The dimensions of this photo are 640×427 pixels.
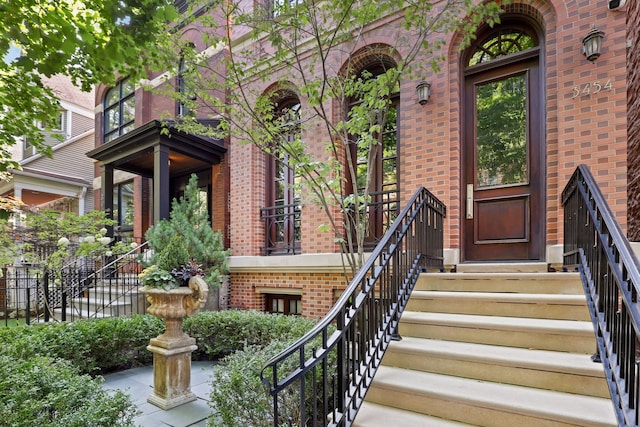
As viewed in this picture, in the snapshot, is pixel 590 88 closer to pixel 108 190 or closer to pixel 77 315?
pixel 77 315

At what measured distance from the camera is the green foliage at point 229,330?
4.73 meters

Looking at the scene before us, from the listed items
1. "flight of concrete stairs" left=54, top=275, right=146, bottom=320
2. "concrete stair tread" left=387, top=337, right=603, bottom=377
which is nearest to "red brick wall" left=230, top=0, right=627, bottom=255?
"concrete stair tread" left=387, top=337, right=603, bottom=377

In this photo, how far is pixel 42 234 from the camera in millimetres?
7082

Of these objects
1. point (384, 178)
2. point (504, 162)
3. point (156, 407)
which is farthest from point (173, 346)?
point (504, 162)

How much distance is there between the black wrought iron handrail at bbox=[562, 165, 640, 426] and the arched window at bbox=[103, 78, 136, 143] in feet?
34.8

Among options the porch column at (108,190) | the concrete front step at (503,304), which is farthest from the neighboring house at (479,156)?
the porch column at (108,190)

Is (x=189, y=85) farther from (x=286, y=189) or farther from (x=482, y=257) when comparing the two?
(x=482, y=257)

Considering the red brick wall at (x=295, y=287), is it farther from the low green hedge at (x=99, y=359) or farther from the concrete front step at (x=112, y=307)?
the concrete front step at (x=112, y=307)

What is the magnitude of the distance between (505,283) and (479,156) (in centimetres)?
195

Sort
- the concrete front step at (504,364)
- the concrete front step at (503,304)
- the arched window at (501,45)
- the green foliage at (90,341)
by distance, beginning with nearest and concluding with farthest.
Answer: the concrete front step at (504,364), the concrete front step at (503,304), the green foliage at (90,341), the arched window at (501,45)

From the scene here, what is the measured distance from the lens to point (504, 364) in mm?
2609

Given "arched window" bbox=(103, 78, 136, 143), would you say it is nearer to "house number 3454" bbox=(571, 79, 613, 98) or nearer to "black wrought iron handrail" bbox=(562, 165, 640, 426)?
"house number 3454" bbox=(571, 79, 613, 98)

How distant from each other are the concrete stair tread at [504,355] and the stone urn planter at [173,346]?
217 centimetres

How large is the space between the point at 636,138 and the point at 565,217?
139 cm
